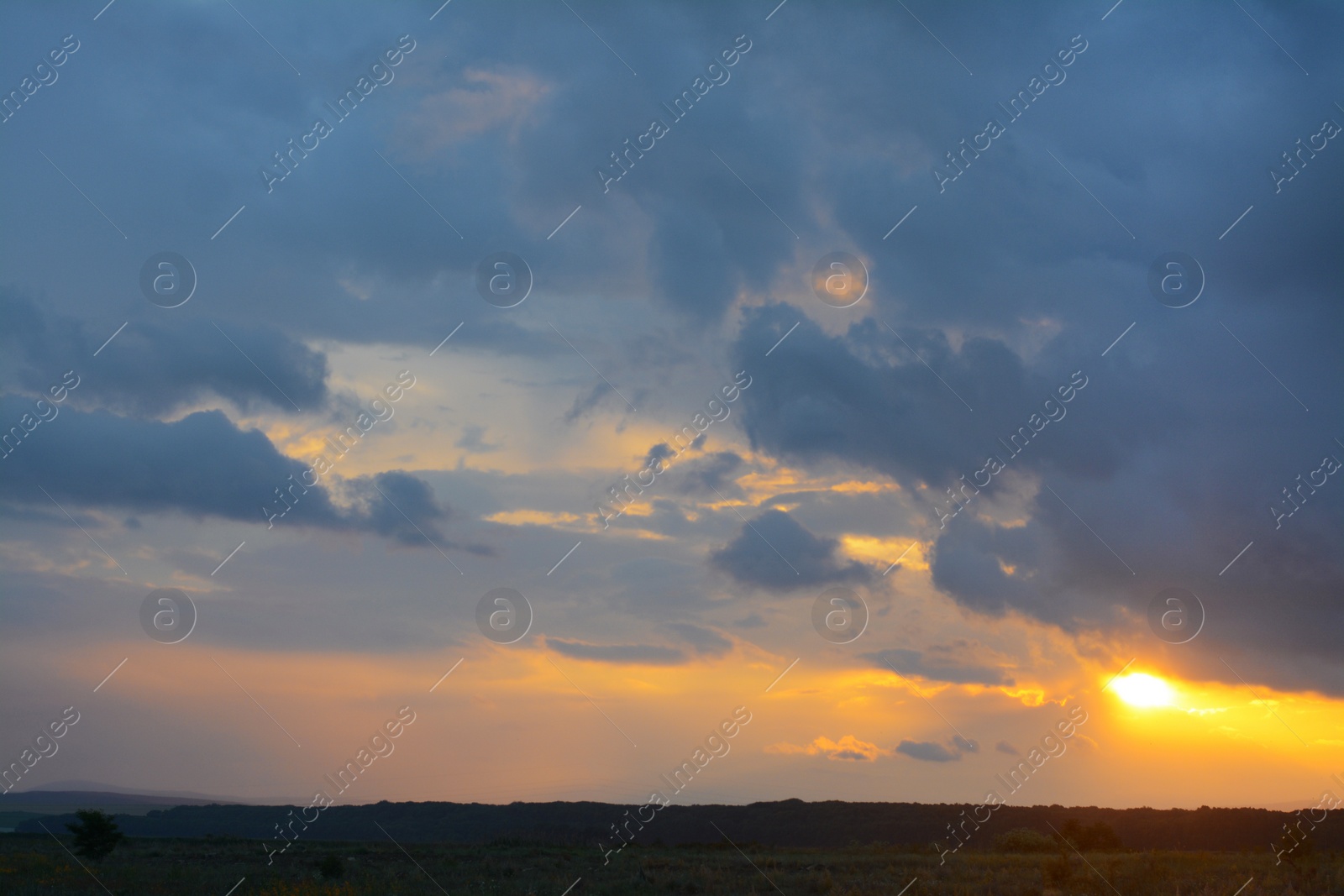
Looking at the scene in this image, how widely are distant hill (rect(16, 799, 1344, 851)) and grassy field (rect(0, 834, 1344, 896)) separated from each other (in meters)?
27.5

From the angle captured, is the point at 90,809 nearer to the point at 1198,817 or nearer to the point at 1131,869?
the point at 1131,869

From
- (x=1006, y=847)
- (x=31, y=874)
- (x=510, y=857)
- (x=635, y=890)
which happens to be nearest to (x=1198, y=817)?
(x=1006, y=847)

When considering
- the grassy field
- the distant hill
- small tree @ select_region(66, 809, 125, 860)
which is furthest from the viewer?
the distant hill

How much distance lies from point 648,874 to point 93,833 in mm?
21722

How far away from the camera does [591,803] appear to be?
372 feet

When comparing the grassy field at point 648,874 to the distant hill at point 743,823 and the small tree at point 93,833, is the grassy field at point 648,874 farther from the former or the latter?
the distant hill at point 743,823

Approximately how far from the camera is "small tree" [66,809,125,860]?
37594mm

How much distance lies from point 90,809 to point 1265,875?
143 feet

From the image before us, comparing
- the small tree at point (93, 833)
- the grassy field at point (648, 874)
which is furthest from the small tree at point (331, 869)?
the small tree at point (93, 833)

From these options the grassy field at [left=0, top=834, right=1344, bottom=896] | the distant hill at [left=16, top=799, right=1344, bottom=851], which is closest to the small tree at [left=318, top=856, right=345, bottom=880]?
the grassy field at [left=0, top=834, right=1344, bottom=896]

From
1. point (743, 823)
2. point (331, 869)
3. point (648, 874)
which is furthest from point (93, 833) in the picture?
point (743, 823)

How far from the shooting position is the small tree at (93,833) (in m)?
37.6

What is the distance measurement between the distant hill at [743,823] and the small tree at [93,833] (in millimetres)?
33432

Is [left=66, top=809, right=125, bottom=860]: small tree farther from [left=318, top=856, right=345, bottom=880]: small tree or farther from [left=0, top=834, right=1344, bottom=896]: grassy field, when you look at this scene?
[left=318, top=856, right=345, bottom=880]: small tree
